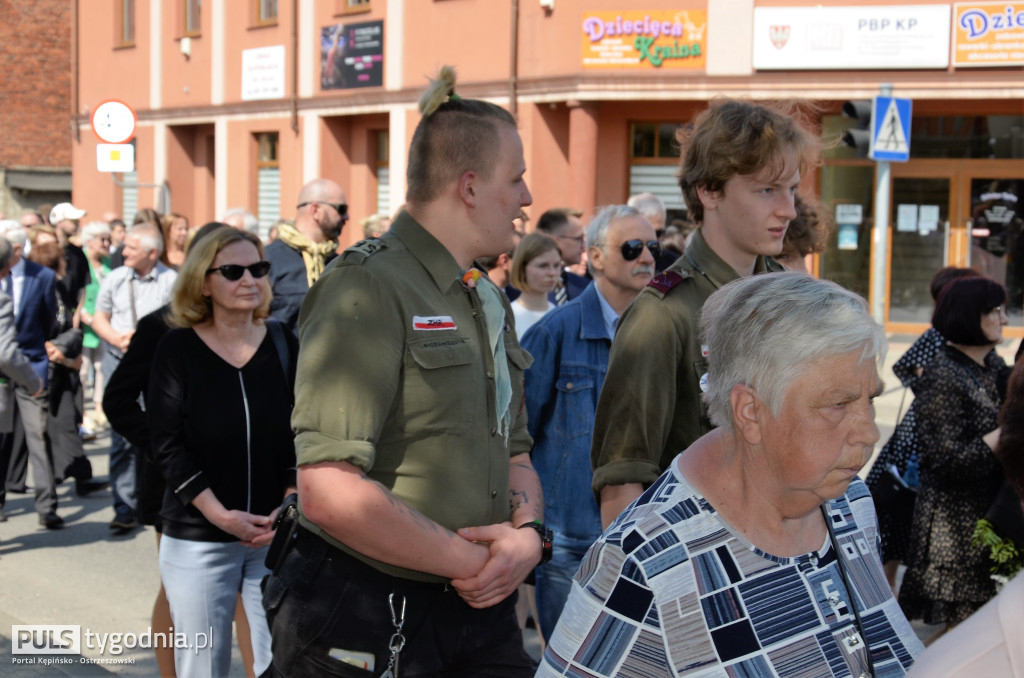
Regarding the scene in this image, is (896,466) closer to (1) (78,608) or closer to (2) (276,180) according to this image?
(1) (78,608)

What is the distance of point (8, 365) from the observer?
7.54 metres

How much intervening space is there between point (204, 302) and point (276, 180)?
2071cm

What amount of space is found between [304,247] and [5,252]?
196 centimetres

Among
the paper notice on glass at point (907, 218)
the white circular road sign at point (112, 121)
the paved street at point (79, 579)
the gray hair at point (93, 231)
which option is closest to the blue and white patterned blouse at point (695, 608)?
the paved street at point (79, 579)

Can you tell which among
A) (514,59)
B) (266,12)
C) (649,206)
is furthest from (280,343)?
(266,12)

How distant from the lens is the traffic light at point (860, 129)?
34.9 ft

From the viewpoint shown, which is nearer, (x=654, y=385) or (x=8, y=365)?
(x=654, y=385)

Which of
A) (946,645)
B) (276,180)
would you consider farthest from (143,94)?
(946,645)

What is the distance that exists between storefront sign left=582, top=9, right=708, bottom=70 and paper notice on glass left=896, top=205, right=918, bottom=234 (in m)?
3.95

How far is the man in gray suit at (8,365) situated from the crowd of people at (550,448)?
2.81m

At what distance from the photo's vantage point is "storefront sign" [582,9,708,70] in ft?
59.5

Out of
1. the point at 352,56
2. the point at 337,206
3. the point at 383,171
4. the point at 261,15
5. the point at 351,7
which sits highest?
the point at 261,15

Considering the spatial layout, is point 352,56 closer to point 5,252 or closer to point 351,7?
point 351,7

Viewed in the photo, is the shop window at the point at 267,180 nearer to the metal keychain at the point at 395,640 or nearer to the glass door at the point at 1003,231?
the glass door at the point at 1003,231
